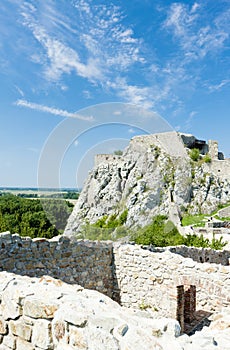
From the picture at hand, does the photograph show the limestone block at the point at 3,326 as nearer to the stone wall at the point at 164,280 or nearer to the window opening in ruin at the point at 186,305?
the stone wall at the point at 164,280

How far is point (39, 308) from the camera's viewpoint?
2383 mm

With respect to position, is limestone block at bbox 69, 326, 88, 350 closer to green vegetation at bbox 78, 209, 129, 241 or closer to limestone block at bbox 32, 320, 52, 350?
limestone block at bbox 32, 320, 52, 350

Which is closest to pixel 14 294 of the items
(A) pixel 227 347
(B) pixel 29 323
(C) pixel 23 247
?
(B) pixel 29 323

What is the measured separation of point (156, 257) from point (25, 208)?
37521 millimetres

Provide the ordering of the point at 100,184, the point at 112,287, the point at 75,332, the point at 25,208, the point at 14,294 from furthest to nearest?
1. the point at 25,208
2. the point at 100,184
3. the point at 112,287
4. the point at 14,294
5. the point at 75,332

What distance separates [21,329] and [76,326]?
2.33ft

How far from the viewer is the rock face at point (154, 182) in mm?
35688

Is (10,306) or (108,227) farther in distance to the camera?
(108,227)

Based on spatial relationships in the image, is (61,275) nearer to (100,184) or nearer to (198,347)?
(198,347)

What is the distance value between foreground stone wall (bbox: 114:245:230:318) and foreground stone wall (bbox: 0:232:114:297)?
0.38 metres

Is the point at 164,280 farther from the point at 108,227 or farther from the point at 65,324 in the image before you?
the point at 108,227

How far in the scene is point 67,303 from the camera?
7.60 ft

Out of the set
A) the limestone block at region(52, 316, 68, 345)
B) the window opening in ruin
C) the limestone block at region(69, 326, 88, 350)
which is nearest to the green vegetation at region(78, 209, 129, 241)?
the window opening in ruin

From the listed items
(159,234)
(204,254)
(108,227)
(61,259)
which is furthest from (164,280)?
(108,227)
